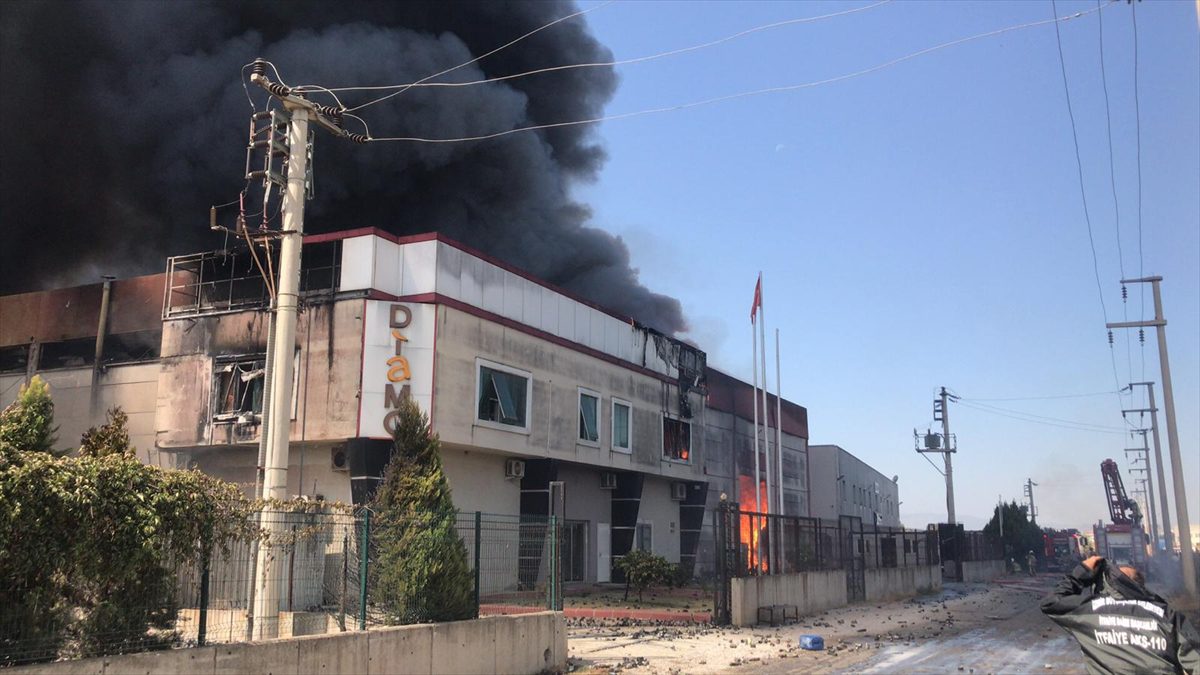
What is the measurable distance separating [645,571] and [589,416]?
19.8 ft

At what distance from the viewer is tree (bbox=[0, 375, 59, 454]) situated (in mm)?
9898

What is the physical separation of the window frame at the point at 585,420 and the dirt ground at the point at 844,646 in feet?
29.1

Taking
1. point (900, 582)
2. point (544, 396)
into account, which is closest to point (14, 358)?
point (544, 396)

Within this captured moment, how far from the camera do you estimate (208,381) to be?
2502 cm

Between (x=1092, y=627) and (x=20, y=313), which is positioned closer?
(x=1092, y=627)

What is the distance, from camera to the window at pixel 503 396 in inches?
1009

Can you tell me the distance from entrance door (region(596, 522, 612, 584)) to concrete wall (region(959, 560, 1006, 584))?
22.6m

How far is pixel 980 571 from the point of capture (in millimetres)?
50438

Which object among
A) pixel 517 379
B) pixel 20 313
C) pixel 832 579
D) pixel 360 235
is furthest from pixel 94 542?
pixel 20 313

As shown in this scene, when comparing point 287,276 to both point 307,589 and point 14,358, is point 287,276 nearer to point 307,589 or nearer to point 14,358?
point 307,589

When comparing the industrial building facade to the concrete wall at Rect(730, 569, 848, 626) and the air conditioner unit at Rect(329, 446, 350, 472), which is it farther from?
the concrete wall at Rect(730, 569, 848, 626)

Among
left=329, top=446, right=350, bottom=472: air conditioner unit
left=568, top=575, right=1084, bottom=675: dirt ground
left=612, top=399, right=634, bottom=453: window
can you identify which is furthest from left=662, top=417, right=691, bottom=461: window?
left=329, top=446, right=350, bottom=472: air conditioner unit

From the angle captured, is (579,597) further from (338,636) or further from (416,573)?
(338,636)

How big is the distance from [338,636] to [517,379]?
16.7 m
